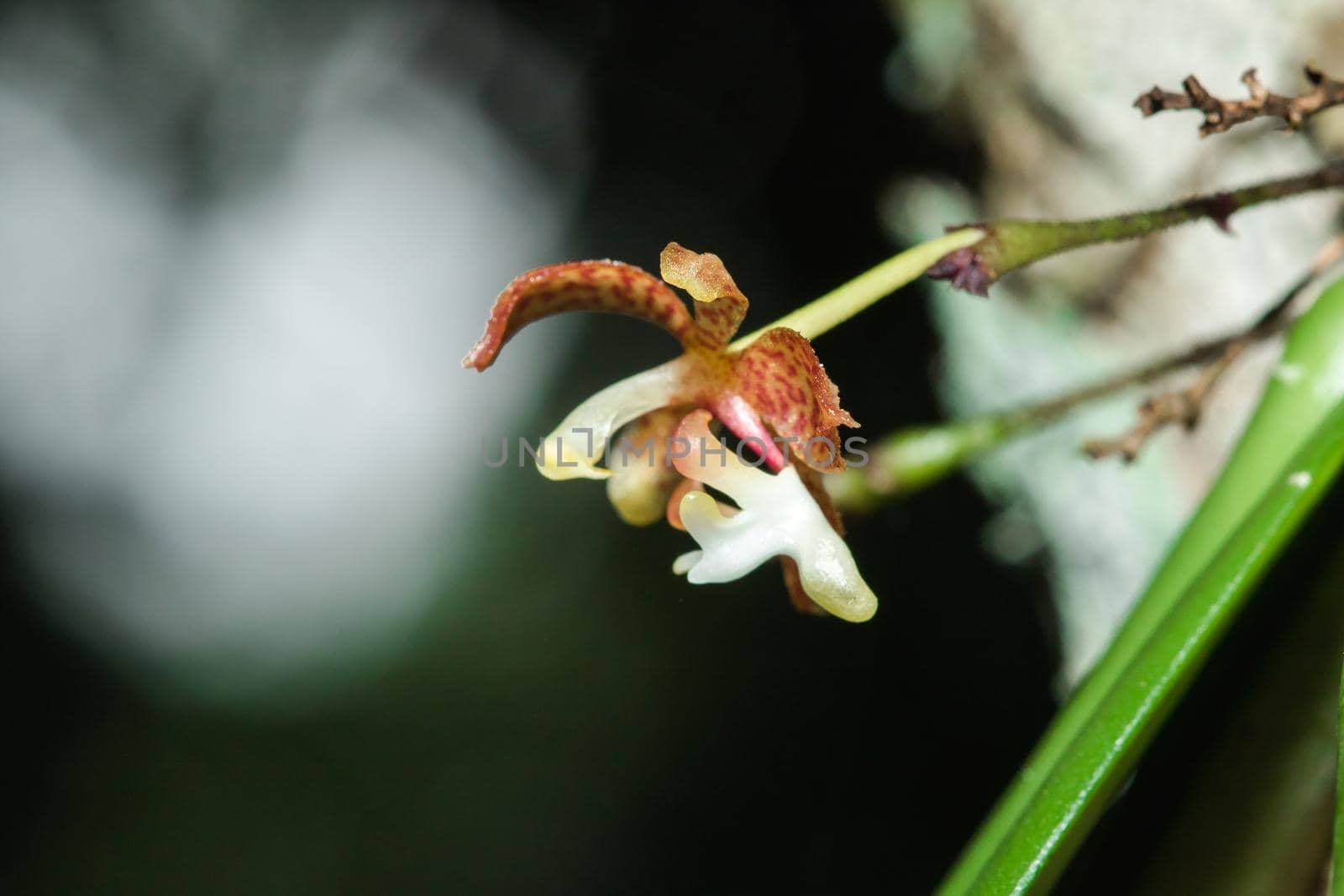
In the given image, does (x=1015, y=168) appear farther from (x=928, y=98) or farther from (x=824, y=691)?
(x=824, y=691)

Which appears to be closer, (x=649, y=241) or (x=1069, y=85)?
(x=1069, y=85)

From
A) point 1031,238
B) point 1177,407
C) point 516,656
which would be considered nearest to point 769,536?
point 1031,238

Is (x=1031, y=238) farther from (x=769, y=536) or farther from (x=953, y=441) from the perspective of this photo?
(x=953, y=441)

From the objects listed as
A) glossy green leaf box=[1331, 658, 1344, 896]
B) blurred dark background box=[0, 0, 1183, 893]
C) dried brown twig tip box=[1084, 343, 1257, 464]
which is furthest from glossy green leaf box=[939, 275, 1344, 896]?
blurred dark background box=[0, 0, 1183, 893]

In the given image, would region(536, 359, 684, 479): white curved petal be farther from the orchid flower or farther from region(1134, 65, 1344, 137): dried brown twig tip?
region(1134, 65, 1344, 137): dried brown twig tip

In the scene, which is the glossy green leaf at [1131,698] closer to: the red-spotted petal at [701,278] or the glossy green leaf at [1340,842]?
the glossy green leaf at [1340,842]

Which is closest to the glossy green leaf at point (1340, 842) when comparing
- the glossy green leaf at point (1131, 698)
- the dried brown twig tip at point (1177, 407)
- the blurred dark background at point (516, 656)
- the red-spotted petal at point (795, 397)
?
the glossy green leaf at point (1131, 698)

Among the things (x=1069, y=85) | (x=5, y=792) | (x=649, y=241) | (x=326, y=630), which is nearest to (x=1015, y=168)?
(x=1069, y=85)
